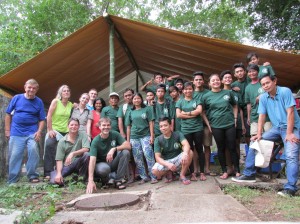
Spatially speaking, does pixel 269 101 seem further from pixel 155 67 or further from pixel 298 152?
pixel 155 67

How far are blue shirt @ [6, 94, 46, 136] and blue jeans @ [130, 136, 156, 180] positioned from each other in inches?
63.1

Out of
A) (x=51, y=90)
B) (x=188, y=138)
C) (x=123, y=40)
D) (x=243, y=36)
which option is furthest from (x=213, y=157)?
(x=243, y=36)

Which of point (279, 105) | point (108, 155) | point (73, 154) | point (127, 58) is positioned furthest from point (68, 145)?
point (127, 58)

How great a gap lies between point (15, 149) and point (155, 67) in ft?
15.7

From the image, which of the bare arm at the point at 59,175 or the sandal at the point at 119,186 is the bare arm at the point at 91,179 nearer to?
the sandal at the point at 119,186

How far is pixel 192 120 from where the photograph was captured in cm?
458

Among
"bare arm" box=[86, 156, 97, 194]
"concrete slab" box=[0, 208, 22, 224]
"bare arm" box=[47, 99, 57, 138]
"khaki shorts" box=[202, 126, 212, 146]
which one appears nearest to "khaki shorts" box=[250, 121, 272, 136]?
"khaki shorts" box=[202, 126, 212, 146]

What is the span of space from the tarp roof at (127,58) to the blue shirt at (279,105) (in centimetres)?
133

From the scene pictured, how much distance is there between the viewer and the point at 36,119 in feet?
16.1

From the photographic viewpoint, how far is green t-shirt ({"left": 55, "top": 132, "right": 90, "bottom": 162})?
447 cm

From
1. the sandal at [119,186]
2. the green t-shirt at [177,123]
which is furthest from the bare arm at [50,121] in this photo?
the green t-shirt at [177,123]

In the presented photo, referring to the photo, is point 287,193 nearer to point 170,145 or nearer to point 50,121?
point 170,145

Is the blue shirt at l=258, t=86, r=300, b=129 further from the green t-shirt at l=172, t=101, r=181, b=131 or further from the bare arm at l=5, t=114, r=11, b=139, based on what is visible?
the bare arm at l=5, t=114, r=11, b=139

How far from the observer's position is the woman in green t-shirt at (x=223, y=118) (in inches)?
173
